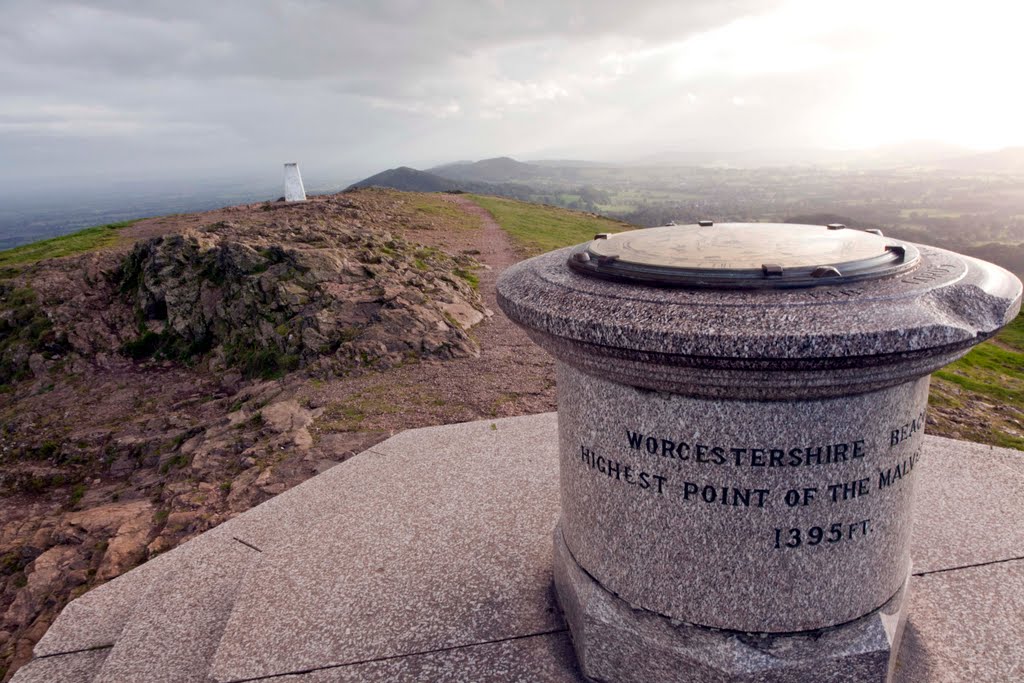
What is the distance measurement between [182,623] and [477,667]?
7.46 feet

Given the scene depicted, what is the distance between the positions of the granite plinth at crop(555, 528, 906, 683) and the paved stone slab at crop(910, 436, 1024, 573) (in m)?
1.30

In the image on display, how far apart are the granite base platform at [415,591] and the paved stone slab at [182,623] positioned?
12 millimetres

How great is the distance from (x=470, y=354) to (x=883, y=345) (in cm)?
892

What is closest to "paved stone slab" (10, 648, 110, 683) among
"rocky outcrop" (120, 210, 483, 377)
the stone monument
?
the stone monument

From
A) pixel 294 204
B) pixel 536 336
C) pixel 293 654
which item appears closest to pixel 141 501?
pixel 293 654

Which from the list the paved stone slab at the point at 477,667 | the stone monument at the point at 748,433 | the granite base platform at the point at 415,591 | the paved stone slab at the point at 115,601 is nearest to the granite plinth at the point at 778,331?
the stone monument at the point at 748,433

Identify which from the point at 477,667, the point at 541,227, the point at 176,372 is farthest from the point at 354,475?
the point at 541,227

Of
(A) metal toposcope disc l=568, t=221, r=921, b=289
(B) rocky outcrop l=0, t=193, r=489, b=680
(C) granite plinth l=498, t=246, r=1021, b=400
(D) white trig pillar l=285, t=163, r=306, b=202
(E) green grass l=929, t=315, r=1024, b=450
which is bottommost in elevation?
(E) green grass l=929, t=315, r=1024, b=450

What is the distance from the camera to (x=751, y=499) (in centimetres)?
285

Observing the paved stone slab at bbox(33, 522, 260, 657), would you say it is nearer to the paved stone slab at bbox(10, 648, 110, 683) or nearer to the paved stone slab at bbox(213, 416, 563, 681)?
the paved stone slab at bbox(10, 648, 110, 683)

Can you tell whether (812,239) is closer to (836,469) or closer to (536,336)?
(836,469)

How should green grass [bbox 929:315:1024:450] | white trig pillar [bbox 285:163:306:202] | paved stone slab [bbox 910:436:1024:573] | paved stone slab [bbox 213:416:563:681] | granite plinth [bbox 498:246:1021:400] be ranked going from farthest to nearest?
white trig pillar [bbox 285:163:306:202] → green grass [bbox 929:315:1024:450] → paved stone slab [bbox 910:436:1024:573] → paved stone slab [bbox 213:416:563:681] → granite plinth [bbox 498:246:1021:400]

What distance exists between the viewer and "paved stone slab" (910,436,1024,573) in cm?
437

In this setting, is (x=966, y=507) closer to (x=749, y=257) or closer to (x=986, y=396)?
(x=749, y=257)
